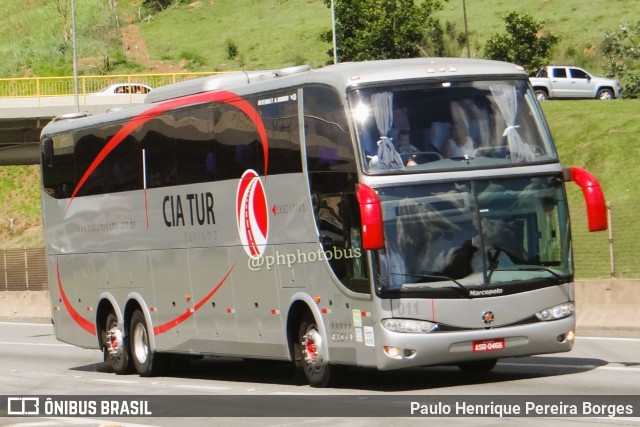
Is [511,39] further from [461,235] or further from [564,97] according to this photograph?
[461,235]

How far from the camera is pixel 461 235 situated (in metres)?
15.4

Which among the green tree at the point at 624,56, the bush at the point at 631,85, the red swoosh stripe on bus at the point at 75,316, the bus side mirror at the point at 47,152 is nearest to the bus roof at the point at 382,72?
the red swoosh stripe on bus at the point at 75,316

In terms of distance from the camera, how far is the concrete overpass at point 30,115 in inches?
2250

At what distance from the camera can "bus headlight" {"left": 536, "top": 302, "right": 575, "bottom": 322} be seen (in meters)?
15.7

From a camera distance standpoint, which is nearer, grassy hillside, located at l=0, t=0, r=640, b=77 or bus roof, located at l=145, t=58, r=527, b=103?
bus roof, located at l=145, t=58, r=527, b=103

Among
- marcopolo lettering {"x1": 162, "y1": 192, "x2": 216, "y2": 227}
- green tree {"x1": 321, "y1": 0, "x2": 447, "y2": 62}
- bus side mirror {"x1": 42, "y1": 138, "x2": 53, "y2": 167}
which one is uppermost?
green tree {"x1": 321, "y1": 0, "x2": 447, "y2": 62}

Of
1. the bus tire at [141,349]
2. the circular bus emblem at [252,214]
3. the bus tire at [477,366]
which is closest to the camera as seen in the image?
the bus tire at [477,366]

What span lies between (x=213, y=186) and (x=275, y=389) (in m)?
3.06

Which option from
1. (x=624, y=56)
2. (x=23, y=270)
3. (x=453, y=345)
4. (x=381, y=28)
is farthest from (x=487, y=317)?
(x=624, y=56)

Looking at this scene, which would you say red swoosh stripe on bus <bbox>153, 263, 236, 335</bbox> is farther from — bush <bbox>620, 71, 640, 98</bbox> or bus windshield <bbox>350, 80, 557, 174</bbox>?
bush <bbox>620, 71, 640, 98</bbox>

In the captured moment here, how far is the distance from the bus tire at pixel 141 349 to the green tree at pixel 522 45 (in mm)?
56205

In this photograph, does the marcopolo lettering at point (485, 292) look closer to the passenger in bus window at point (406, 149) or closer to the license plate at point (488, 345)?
the license plate at point (488, 345)

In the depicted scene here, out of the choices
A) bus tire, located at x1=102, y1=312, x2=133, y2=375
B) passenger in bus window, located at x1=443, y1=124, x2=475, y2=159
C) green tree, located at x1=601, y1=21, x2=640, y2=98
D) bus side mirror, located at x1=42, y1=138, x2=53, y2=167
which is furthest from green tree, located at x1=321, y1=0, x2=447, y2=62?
passenger in bus window, located at x1=443, y1=124, x2=475, y2=159

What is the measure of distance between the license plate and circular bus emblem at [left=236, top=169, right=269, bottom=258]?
3.47 metres
